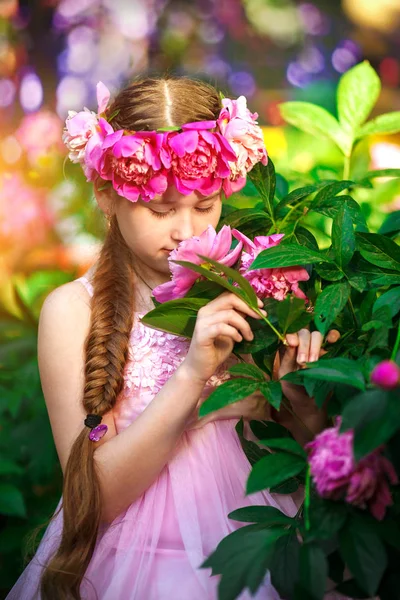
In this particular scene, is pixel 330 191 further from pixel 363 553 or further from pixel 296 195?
pixel 363 553

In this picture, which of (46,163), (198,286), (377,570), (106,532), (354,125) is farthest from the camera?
(46,163)

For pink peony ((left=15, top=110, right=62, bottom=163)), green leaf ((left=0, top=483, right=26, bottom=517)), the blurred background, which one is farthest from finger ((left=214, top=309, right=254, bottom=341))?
pink peony ((left=15, top=110, right=62, bottom=163))

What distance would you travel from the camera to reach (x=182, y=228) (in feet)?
4.36

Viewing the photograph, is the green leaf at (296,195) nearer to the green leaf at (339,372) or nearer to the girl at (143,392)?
the girl at (143,392)

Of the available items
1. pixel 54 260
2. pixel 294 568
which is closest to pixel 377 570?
pixel 294 568

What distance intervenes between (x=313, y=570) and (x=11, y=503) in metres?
1.08

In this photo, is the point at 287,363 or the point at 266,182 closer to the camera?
the point at 287,363

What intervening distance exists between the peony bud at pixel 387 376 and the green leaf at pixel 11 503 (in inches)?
45.8

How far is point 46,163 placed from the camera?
2.52 meters

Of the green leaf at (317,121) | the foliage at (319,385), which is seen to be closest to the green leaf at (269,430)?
the foliage at (319,385)

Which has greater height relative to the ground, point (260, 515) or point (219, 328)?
point (219, 328)

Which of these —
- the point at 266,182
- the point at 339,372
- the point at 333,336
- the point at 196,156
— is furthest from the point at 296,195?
the point at 339,372

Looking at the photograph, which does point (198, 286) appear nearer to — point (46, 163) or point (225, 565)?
point (225, 565)

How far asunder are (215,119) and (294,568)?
81 centimetres
